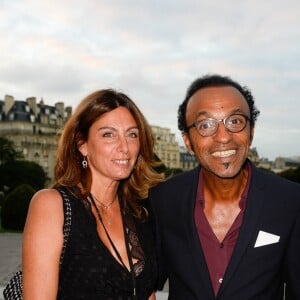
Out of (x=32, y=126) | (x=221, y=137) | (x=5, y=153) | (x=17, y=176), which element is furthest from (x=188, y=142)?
(x=32, y=126)

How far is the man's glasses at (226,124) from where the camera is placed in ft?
10.3

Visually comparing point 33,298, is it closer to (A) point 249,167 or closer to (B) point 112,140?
(B) point 112,140

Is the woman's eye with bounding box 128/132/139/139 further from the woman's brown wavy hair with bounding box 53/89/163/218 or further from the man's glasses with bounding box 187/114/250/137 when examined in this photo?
the man's glasses with bounding box 187/114/250/137

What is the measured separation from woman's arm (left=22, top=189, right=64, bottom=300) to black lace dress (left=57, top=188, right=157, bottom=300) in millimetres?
117

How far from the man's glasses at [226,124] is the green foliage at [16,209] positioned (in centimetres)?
1754

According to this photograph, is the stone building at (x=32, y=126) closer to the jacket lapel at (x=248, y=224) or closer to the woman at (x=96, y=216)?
the woman at (x=96, y=216)

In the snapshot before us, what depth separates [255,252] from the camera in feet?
9.58

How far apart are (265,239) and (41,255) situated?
1.40 metres

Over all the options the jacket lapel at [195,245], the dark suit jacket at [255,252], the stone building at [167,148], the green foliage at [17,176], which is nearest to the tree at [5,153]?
the green foliage at [17,176]

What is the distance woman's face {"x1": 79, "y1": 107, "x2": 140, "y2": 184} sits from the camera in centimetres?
343

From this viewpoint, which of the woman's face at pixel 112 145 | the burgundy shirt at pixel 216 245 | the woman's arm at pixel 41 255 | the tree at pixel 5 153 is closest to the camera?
the woman's arm at pixel 41 255

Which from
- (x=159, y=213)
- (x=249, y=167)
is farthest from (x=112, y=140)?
(x=249, y=167)

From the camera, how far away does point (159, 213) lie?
3.46m

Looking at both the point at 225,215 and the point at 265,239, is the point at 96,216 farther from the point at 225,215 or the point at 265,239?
the point at 265,239
